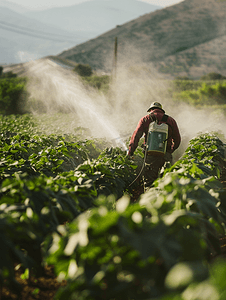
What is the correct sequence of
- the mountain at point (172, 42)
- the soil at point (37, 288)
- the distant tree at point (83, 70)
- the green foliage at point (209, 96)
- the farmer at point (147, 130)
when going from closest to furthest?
the soil at point (37, 288) < the farmer at point (147, 130) < the green foliage at point (209, 96) < the distant tree at point (83, 70) < the mountain at point (172, 42)

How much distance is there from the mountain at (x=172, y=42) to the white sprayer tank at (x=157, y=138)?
3125 inches

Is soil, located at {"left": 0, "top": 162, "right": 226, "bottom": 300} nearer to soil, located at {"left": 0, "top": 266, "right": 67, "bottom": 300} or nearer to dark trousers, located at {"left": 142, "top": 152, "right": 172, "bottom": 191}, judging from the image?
soil, located at {"left": 0, "top": 266, "right": 67, "bottom": 300}

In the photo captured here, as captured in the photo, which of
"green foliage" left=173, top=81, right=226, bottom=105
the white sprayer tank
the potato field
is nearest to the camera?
the potato field

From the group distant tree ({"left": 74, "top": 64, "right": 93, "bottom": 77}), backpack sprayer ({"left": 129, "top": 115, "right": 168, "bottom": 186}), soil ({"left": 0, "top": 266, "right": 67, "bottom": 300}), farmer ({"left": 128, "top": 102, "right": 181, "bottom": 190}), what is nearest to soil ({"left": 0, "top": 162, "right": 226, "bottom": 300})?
soil ({"left": 0, "top": 266, "right": 67, "bottom": 300})

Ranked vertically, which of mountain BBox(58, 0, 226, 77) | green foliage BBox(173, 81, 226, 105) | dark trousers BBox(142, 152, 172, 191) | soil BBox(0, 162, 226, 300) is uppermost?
mountain BBox(58, 0, 226, 77)

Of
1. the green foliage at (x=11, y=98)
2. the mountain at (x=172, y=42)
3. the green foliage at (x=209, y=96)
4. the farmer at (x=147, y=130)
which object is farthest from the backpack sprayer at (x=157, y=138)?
the mountain at (x=172, y=42)

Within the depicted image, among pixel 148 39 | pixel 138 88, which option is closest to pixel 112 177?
pixel 138 88

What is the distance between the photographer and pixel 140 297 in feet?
4.23

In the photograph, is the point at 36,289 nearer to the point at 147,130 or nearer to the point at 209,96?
the point at 147,130

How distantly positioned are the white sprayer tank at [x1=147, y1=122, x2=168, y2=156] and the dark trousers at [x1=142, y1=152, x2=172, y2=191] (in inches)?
8.2

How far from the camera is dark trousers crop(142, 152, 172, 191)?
4.87 metres

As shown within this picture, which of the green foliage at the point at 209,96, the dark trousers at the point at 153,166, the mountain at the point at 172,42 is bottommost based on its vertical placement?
the dark trousers at the point at 153,166

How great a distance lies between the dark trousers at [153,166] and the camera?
4.87m

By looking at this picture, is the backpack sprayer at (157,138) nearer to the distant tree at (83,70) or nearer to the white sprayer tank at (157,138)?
the white sprayer tank at (157,138)
